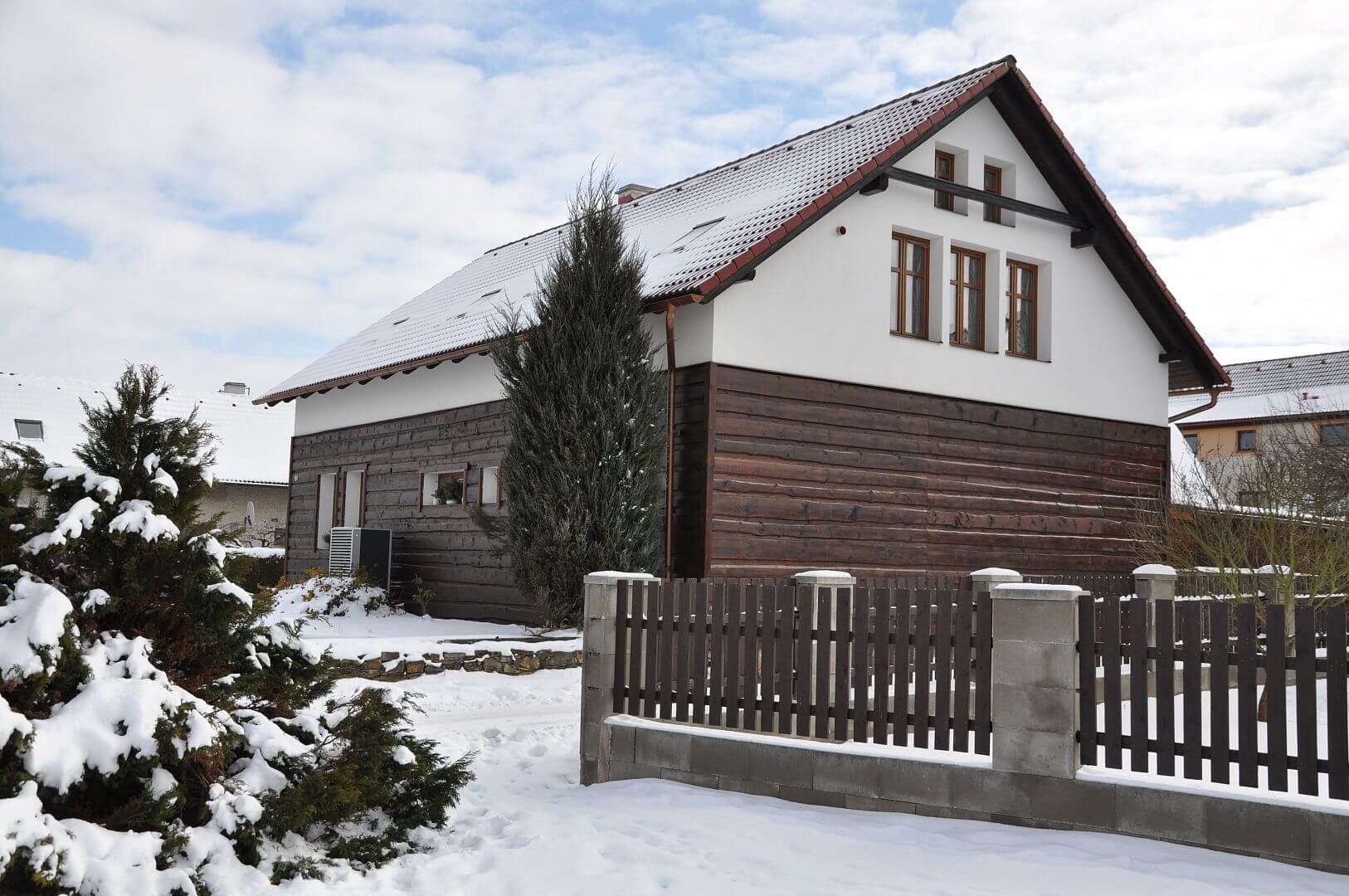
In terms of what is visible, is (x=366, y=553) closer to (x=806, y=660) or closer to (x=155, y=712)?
(x=806, y=660)

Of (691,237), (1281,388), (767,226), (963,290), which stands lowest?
(963,290)

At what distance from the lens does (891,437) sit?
14906 millimetres

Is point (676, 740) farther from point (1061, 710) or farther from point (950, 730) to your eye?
point (1061, 710)

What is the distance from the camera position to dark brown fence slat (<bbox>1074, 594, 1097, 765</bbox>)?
A: 5.96m

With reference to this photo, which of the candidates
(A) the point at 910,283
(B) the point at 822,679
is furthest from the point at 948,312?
(B) the point at 822,679

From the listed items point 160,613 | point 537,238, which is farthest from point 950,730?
point 537,238

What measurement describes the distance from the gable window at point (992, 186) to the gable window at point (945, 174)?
58 cm

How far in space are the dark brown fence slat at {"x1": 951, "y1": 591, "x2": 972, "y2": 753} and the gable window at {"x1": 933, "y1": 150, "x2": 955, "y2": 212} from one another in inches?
402

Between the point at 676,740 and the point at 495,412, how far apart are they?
32.0 feet

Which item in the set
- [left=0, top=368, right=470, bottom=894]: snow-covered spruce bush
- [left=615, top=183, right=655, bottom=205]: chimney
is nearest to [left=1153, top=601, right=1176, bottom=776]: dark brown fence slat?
[left=0, top=368, right=470, bottom=894]: snow-covered spruce bush

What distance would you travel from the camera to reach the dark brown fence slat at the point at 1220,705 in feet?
18.0

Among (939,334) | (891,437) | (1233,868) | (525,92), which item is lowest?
(1233,868)

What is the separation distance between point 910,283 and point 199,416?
2991 cm

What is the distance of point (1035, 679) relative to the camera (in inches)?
239
